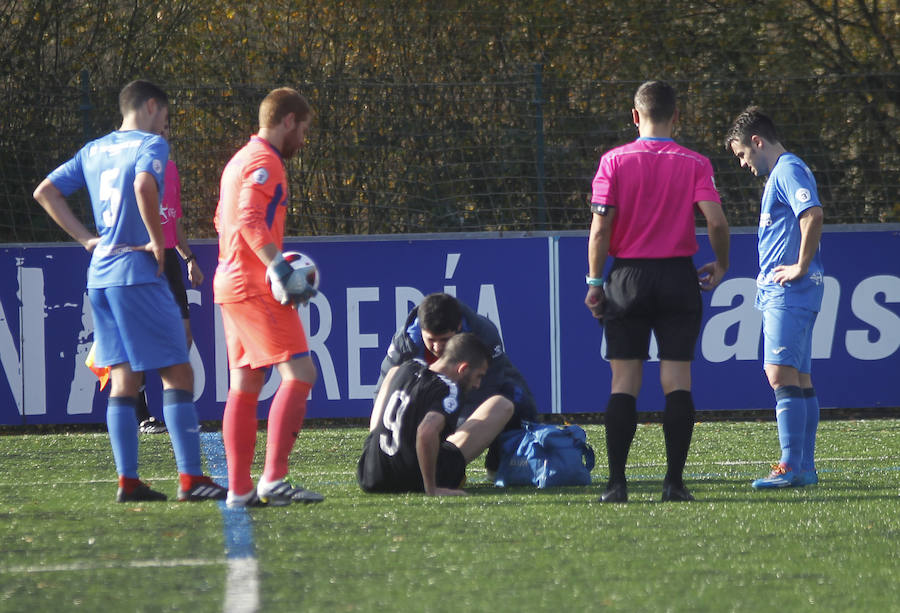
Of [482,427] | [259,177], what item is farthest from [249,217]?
[482,427]

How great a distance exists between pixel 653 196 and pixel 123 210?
2371mm

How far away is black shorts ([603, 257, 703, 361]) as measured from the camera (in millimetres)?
5707

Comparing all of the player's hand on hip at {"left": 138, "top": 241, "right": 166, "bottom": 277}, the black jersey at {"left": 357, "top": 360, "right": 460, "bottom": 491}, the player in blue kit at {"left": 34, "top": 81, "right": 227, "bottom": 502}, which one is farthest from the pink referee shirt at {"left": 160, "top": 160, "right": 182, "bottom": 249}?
the black jersey at {"left": 357, "top": 360, "right": 460, "bottom": 491}

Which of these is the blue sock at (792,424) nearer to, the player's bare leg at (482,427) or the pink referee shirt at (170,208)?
the player's bare leg at (482,427)

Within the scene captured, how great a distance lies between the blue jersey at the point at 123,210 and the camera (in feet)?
19.3

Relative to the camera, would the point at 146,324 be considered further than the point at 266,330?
Yes

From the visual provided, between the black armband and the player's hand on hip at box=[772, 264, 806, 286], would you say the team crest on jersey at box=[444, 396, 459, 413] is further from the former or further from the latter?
the player's hand on hip at box=[772, 264, 806, 286]

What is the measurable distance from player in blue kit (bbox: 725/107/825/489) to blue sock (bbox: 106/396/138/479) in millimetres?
2982

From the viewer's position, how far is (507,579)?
13.8 ft

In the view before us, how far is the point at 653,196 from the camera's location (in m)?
5.79

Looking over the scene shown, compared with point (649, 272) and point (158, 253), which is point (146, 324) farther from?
point (649, 272)

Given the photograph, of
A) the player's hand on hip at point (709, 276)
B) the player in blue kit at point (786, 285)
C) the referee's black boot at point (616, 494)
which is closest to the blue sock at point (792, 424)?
the player in blue kit at point (786, 285)

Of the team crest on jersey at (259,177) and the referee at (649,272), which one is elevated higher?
the team crest on jersey at (259,177)

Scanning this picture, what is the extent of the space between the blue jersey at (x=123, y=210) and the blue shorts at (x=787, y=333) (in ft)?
9.71
